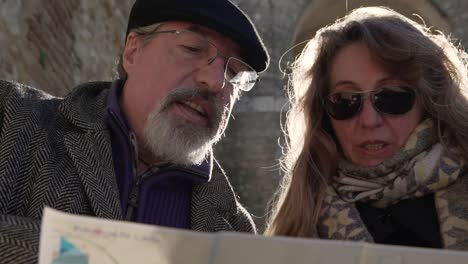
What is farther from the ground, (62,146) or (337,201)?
(62,146)

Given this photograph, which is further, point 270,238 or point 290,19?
point 290,19

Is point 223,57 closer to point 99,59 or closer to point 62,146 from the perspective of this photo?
point 62,146

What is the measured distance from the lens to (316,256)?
77cm

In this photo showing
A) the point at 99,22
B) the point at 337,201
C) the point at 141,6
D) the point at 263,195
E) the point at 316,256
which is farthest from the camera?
the point at 263,195

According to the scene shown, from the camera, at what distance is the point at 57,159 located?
1768 millimetres

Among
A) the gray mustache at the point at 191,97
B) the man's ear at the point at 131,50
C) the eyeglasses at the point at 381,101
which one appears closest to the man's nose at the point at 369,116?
the eyeglasses at the point at 381,101

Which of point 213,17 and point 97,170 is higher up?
point 213,17

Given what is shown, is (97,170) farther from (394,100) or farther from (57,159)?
(394,100)

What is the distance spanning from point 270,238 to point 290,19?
8.36 metres

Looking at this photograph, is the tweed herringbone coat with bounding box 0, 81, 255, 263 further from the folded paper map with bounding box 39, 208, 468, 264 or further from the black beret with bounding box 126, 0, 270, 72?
the folded paper map with bounding box 39, 208, 468, 264

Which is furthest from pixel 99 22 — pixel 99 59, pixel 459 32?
pixel 459 32

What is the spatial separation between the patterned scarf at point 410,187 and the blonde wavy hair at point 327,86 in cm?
5

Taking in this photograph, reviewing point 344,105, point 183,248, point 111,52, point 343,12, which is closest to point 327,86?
point 344,105

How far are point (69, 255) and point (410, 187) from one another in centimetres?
112
